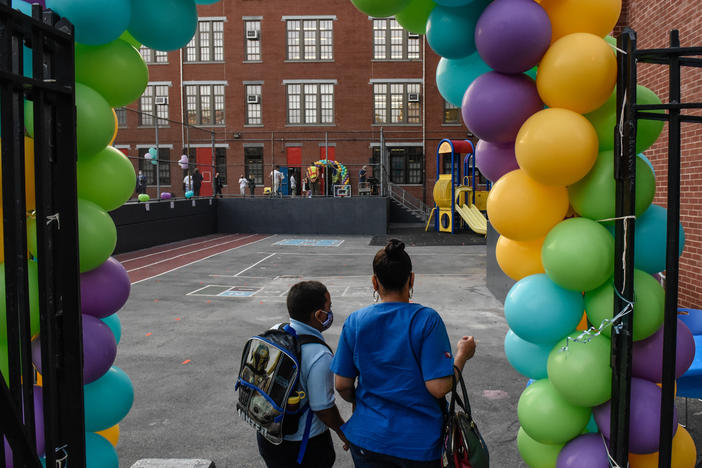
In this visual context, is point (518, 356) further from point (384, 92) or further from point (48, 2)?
point (384, 92)

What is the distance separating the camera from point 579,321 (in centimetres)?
289

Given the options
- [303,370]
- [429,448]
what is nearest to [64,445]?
[303,370]

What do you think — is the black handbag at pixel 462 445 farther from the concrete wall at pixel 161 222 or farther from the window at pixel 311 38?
the window at pixel 311 38

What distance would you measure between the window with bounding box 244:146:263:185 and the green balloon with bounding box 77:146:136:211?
98.8 ft

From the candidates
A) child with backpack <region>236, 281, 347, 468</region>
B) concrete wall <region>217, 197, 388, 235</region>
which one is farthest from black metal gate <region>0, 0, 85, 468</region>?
concrete wall <region>217, 197, 388, 235</region>

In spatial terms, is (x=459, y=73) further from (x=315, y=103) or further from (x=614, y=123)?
(x=315, y=103)

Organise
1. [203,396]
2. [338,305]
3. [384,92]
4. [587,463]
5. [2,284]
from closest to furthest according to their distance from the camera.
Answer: [2,284]
[587,463]
[203,396]
[338,305]
[384,92]

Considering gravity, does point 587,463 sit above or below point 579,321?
below

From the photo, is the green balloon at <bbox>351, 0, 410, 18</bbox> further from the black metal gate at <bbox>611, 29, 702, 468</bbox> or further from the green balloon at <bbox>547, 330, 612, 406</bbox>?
the green balloon at <bbox>547, 330, 612, 406</bbox>

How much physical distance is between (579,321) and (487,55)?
4.71ft

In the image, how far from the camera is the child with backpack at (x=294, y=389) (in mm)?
2529

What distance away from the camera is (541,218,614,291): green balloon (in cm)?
264

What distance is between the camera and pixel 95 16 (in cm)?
260

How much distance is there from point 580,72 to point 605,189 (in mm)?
566
